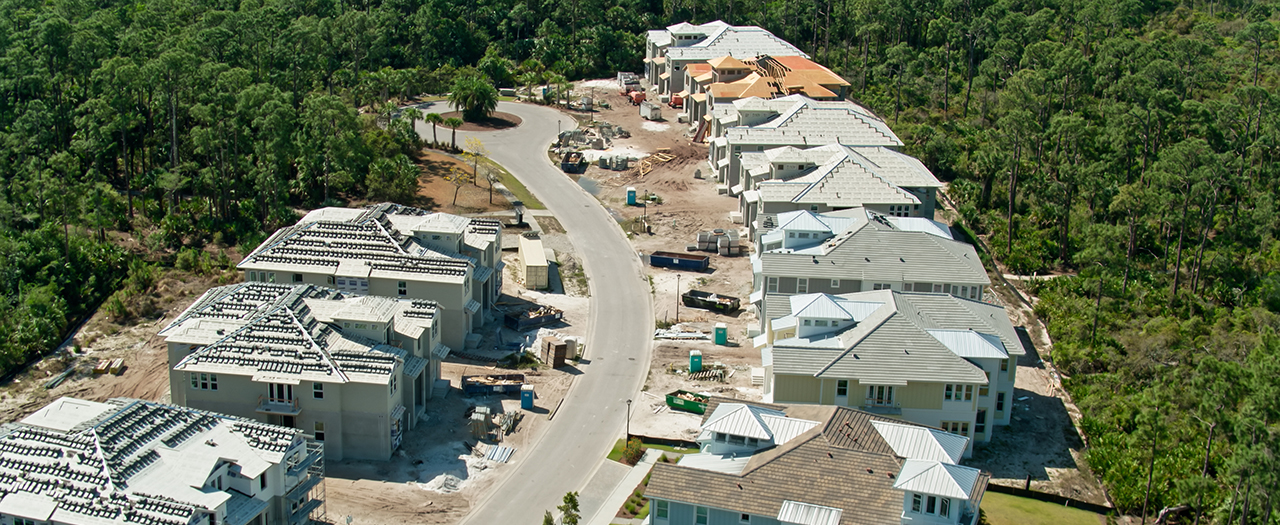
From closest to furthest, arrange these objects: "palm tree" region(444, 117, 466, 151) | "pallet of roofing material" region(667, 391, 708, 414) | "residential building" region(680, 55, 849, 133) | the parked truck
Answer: "pallet of roofing material" region(667, 391, 708, 414)
the parked truck
"palm tree" region(444, 117, 466, 151)
"residential building" region(680, 55, 849, 133)

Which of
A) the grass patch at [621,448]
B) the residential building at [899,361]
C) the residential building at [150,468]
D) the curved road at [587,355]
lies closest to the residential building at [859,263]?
the residential building at [899,361]

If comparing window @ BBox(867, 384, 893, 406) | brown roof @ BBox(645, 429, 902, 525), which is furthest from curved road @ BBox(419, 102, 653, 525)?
window @ BBox(867, 384, 893, 406)

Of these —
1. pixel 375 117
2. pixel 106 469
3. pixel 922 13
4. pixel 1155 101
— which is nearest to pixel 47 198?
pixel 375 117

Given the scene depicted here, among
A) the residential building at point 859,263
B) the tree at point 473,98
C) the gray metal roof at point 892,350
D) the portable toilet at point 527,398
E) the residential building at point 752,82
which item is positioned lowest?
the portable toilet at point 527,398

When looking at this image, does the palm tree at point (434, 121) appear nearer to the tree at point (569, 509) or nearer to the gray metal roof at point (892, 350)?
the gray metal roof at point (892, 350)

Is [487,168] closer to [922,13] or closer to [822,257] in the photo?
[822,257]

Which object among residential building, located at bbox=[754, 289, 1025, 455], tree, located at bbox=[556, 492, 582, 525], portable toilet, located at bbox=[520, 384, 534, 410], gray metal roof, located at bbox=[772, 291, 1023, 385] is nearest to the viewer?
tree, located at bbox=[556, 492, 582, 525]

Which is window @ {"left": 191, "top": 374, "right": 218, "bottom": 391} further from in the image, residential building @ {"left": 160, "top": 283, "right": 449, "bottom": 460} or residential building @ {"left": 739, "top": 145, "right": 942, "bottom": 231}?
residential building @ {"left": 739, "top": 145, "right": 942, "bottom": 231}
